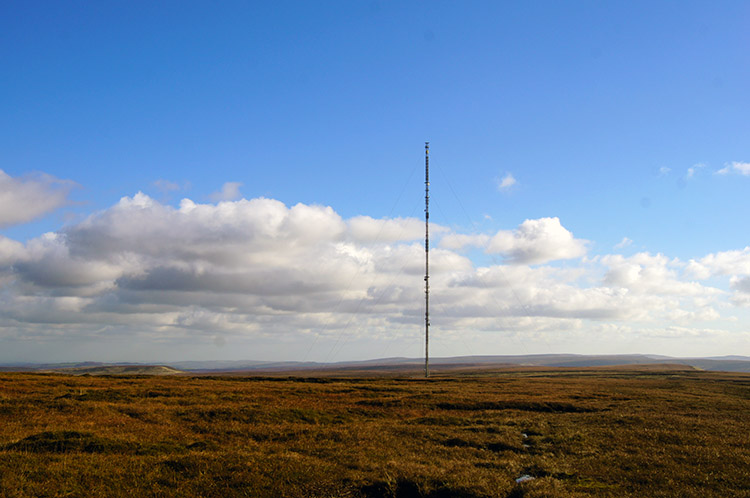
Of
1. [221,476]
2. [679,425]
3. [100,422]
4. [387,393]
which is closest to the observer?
[221,476]

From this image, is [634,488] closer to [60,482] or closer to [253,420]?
[60,482]

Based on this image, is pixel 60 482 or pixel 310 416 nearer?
pixel 60 482

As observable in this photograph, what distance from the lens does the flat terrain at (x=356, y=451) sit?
54.9ft

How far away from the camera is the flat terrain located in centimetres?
1672

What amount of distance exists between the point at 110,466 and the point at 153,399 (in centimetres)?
2645

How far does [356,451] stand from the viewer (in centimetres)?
2302

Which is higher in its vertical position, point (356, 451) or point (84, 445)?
point (84, 445)

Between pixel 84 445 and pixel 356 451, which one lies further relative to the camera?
pixel 356 451

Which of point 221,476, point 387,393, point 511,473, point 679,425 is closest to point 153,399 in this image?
point 387,393

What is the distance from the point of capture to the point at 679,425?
31.6m

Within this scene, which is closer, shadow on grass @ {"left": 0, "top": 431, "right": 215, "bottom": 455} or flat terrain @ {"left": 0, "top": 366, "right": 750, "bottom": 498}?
flat terrain @ {"left": 0, "top": 366, "right": 750, "bottom": 498}

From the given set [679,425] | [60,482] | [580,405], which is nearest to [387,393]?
[580,405]

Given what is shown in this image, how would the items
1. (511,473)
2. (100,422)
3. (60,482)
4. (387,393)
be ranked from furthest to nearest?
(387,393) → (100,422) → (511,473) → (60,482)

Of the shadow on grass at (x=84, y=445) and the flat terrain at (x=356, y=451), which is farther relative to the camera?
the shadow on grass at (x=84, y=445)
